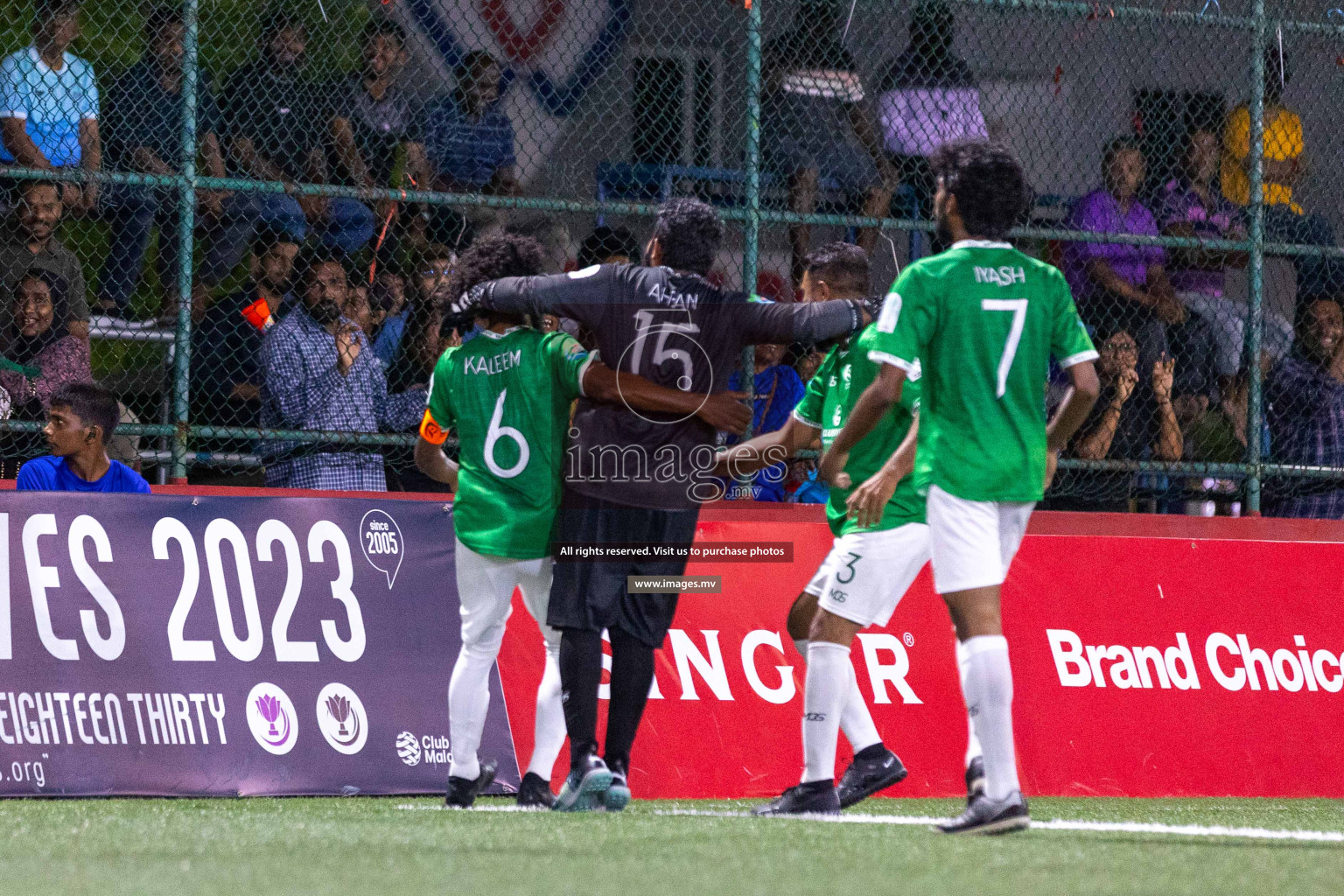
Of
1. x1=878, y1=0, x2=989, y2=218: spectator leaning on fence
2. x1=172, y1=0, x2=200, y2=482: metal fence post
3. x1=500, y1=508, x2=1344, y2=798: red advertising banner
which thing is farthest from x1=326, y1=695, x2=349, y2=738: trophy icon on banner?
x1=878, y1=0, x2=989, y2=218: spectator leaning on fence

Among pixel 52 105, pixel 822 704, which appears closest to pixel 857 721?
pixel 822 704

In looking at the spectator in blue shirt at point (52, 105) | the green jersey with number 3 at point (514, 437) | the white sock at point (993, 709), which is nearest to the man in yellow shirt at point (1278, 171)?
the green jersey with number 3 at point (514, 437)

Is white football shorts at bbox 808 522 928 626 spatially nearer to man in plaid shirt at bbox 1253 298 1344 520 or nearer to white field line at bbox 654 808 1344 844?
white field line at bbox 654 808 1344 844

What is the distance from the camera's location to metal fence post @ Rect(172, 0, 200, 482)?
301 inches

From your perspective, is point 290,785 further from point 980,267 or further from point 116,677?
point 980,267

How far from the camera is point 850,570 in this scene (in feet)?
20.4

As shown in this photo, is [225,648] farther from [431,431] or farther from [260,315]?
[260,315]

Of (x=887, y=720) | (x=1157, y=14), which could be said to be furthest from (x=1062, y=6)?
(x=887, y=720)

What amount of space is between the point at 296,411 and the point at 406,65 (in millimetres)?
2105

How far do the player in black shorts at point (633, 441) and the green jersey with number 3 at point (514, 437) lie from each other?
94 millimetres

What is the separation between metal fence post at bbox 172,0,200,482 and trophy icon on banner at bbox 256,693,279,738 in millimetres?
1107

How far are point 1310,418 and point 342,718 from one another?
529 centimetres

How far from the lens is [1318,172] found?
9633mm

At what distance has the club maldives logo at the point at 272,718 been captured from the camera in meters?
7.21
